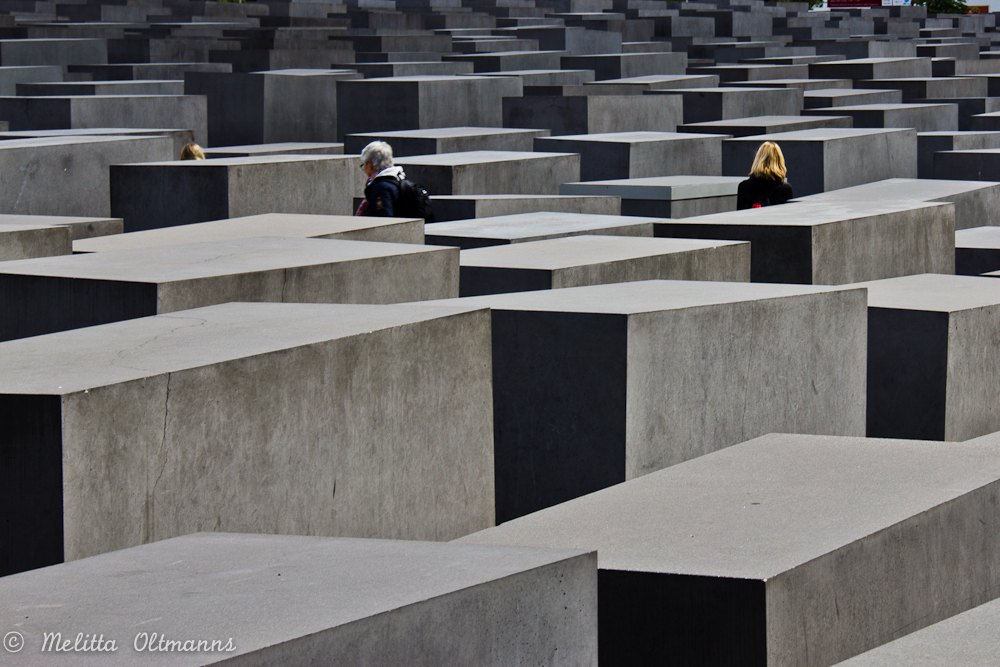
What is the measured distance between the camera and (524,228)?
8531 millimetres

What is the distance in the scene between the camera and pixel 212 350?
4.27 metres

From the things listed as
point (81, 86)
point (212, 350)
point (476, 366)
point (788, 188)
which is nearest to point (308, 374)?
point (212, 350)

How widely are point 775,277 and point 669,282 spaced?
1942 mm

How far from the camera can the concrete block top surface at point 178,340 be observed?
154 inches

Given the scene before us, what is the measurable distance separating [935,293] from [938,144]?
734cm

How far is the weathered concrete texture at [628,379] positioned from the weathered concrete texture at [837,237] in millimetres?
2084

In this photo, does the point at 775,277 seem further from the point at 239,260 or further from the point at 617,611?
the point at 617,611

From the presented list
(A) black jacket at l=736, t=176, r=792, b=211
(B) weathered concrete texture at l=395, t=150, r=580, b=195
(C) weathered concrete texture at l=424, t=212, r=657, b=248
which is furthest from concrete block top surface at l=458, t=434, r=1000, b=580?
(B) weathered concrete texture at l=395, t=150, r=580, b=195

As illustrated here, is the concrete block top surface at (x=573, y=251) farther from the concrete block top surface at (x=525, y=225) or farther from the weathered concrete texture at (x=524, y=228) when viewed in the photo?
the concrete block top surface at (x=525, y=225)

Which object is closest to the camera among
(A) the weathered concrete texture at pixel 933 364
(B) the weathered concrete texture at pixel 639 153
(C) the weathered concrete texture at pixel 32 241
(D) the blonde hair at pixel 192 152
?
(A) the weathered concrete texture at pixel 933 364

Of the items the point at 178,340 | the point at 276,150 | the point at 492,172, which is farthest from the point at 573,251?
the point at 276,150

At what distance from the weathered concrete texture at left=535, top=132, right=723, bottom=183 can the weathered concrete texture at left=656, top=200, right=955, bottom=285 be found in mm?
2427

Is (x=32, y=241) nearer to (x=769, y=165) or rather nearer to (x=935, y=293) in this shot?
(x=935, y=293)
